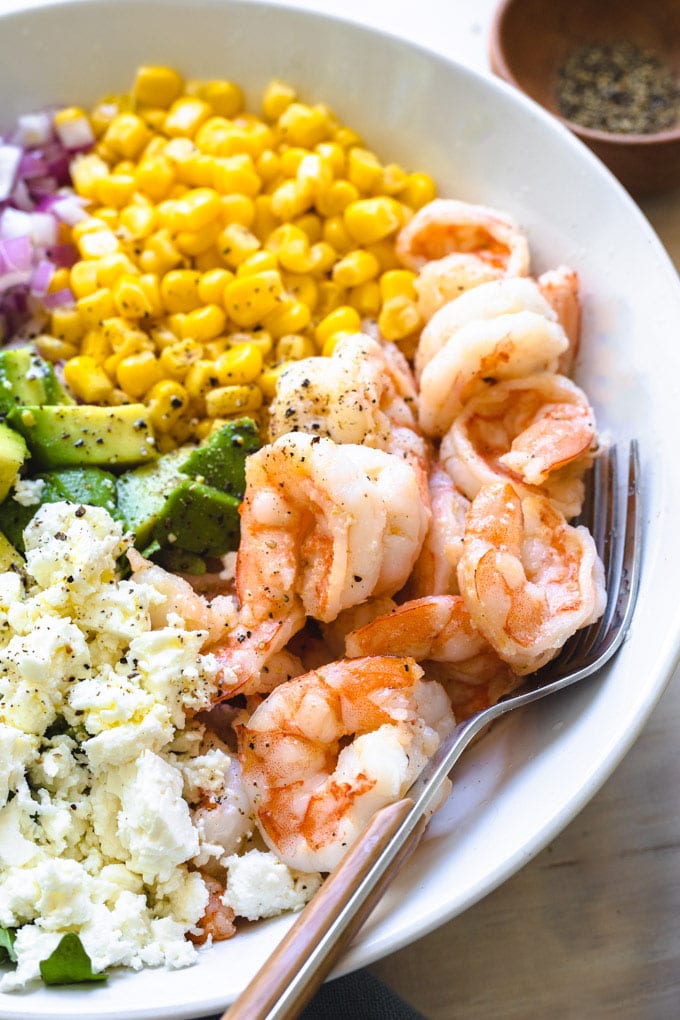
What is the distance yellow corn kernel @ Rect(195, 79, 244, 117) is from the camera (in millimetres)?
3123

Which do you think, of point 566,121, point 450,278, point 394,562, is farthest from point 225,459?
point 566,121

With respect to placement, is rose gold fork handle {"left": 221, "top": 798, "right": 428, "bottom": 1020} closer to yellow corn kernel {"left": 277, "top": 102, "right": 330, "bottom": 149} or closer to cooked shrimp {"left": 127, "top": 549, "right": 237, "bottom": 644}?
cooked shrimp {"left": 127, "top": 549, "right": 237, "bottom": 644}

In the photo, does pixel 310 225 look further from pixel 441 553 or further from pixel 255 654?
pixel 255 654

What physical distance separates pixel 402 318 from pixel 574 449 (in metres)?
0.75

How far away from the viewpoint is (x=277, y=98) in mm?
3086

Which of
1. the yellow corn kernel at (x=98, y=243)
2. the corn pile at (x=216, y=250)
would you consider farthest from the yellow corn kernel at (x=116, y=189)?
the yellow corn kernel at (x=98, y=243)

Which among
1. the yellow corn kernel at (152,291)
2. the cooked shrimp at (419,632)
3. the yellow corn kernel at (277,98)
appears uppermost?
the yellow corn kernel at (277,98)

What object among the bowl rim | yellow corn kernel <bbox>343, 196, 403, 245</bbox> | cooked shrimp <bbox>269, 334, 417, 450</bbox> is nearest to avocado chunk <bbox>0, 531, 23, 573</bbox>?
cooked shrimp <bbox>269, 334, 417, 450</bbox>

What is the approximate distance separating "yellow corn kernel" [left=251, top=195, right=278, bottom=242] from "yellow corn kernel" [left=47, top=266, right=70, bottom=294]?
1.93 ft

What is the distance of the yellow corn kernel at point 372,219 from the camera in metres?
2.92

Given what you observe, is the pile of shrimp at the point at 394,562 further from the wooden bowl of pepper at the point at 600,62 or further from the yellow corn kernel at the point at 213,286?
the wooden bowl of pepper at the point at 600,62

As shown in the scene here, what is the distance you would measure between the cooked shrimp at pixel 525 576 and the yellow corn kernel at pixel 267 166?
1364 mm

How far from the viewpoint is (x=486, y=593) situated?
82.4 inches

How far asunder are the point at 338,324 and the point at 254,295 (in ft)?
0.83
